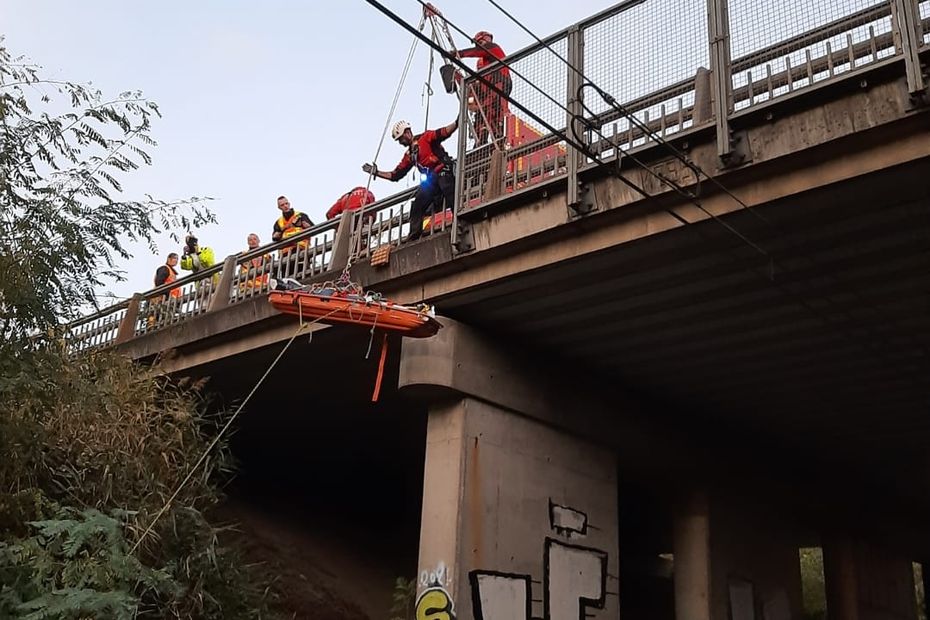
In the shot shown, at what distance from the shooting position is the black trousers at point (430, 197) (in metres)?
10.8

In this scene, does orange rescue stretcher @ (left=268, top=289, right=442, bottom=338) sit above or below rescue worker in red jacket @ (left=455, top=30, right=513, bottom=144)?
below

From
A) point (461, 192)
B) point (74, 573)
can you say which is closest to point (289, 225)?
point (461, 192)

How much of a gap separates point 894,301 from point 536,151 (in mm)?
4075

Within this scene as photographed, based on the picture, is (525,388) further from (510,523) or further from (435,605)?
(435,605)

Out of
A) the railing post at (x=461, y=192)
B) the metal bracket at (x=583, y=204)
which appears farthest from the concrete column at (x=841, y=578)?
the metal bracket at (x=583, y=204)

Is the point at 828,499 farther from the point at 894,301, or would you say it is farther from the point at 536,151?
the point at 536,151

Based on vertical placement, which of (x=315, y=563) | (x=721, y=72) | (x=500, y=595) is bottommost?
(x=500, y=595)

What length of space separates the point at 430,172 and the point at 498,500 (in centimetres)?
395

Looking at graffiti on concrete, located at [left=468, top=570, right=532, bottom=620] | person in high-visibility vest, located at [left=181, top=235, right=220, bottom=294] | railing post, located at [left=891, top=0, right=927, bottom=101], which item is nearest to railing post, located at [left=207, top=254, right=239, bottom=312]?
person in high-visibility vest, located at [left=181, top=235, right=220, bottom=294]

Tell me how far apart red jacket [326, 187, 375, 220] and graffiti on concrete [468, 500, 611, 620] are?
4.61 meters

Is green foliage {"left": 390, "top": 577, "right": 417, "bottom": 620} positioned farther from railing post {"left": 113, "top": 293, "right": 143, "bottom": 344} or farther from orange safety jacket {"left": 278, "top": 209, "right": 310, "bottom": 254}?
railing post {"left": 113, "top": 293, "right": 143, "bottom": 344}

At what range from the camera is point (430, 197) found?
10898mm

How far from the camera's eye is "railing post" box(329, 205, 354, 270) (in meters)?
11.8

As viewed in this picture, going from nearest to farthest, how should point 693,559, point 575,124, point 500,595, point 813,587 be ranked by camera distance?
1. point 575,124
2. point 500,595
3. point 693,559
4. point 813,587
